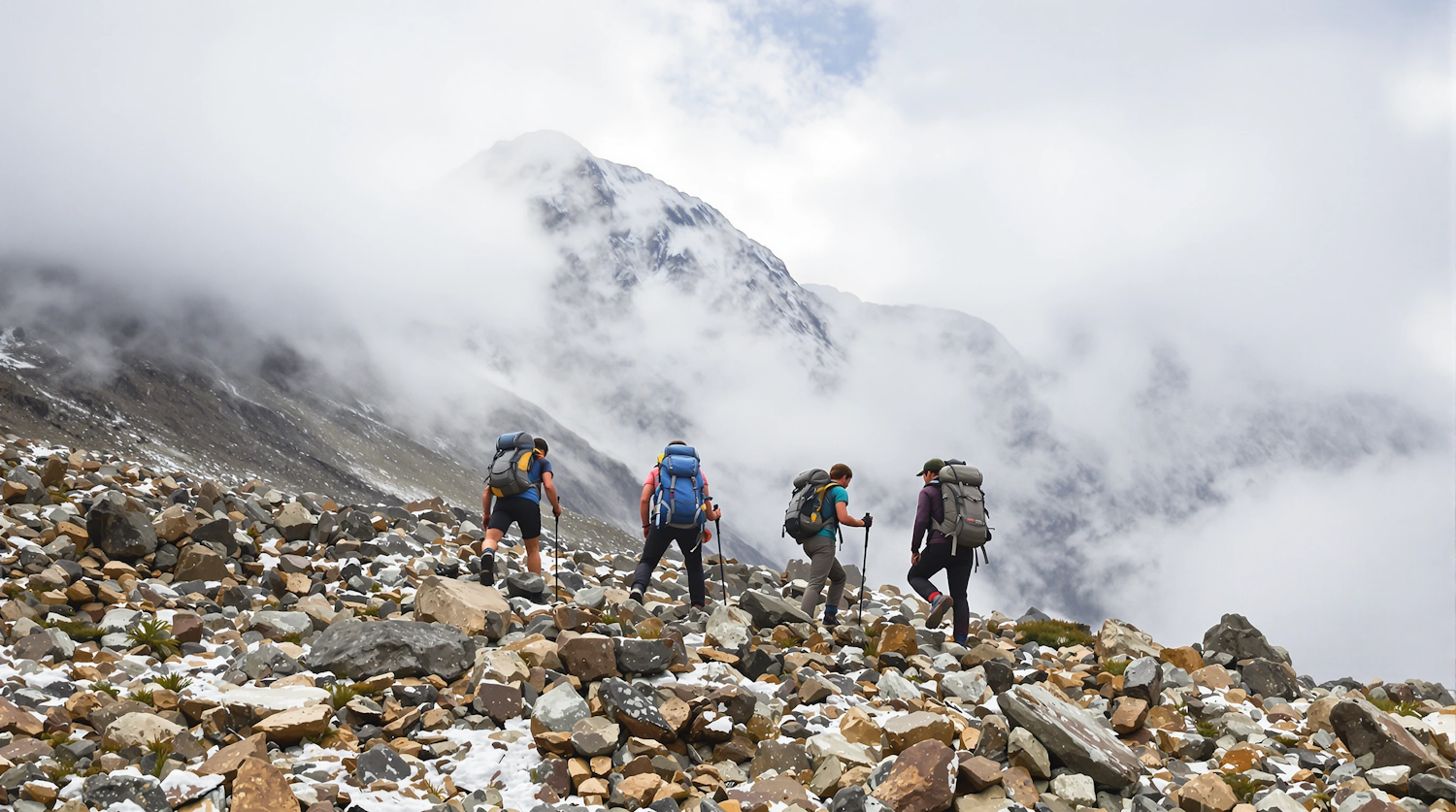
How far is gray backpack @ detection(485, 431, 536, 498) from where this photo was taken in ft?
47.6

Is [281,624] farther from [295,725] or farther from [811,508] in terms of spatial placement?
[811,508]

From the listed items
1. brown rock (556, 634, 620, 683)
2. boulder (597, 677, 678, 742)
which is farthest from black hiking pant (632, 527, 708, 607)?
boulder (597, 677, 678, 742)

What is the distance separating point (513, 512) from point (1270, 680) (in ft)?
40.1

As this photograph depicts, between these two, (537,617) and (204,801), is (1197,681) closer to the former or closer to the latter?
(537,617)

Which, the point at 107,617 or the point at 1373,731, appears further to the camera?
the point at 107,617

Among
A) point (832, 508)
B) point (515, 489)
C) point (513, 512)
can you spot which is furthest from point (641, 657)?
point (513, 512)

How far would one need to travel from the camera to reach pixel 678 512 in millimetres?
13688

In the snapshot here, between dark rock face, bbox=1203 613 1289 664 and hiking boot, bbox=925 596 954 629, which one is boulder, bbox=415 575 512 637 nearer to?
hiking boot, bbox=925 596 954 629

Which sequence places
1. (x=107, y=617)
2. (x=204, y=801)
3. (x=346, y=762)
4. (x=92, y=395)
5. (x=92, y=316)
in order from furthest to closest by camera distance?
(x=92, y=316)
(x=92, y=395)
(x=107, y=617)
(x=346, y=762)
(x=204, y=801)

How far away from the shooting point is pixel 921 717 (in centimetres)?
888

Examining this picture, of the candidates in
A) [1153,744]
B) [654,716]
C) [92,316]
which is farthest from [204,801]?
[92,316]

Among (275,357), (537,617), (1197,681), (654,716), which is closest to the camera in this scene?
(654,716)

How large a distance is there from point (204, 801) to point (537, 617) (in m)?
4.92

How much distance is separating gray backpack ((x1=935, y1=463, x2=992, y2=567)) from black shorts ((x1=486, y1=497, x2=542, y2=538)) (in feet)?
22.4
